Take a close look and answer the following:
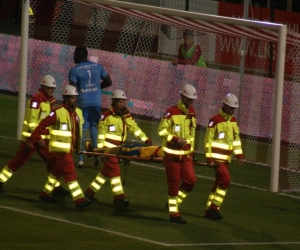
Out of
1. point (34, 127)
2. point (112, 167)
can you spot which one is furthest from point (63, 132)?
point (34, 127)

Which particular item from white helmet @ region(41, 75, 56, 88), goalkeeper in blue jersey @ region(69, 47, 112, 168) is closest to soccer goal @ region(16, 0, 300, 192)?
goalkeeper in blue jersey @ region(69, 47, 112, 168)

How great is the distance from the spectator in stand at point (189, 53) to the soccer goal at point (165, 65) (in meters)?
0.14

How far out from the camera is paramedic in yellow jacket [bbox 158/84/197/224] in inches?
610

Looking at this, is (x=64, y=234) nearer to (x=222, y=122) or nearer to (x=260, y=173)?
(x=222, y=122)

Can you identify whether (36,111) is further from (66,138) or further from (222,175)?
(222,175)

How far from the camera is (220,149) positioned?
16156 mm

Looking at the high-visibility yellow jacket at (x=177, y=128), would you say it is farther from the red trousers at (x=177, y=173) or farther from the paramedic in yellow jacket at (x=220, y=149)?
the paramedic in yellow jacket at (x=220, y=149)

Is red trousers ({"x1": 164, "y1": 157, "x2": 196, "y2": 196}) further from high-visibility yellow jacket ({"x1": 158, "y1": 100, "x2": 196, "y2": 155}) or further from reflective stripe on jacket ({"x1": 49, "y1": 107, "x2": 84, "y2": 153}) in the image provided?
reflective stripe on jacket ({"x1": 49, "y1": 107, "x2": 84, "y2": 153})

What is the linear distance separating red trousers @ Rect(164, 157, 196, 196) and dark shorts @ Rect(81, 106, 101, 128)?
4322 millimetres

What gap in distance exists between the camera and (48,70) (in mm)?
26156

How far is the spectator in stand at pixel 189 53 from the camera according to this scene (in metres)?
22.8

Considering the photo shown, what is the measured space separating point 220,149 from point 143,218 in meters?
1.49

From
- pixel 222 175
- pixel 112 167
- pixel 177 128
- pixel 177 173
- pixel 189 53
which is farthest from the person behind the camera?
pixel 189 53

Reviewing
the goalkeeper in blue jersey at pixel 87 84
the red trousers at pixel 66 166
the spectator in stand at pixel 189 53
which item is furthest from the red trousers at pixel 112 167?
the spectator in stand at pixel 189 53
